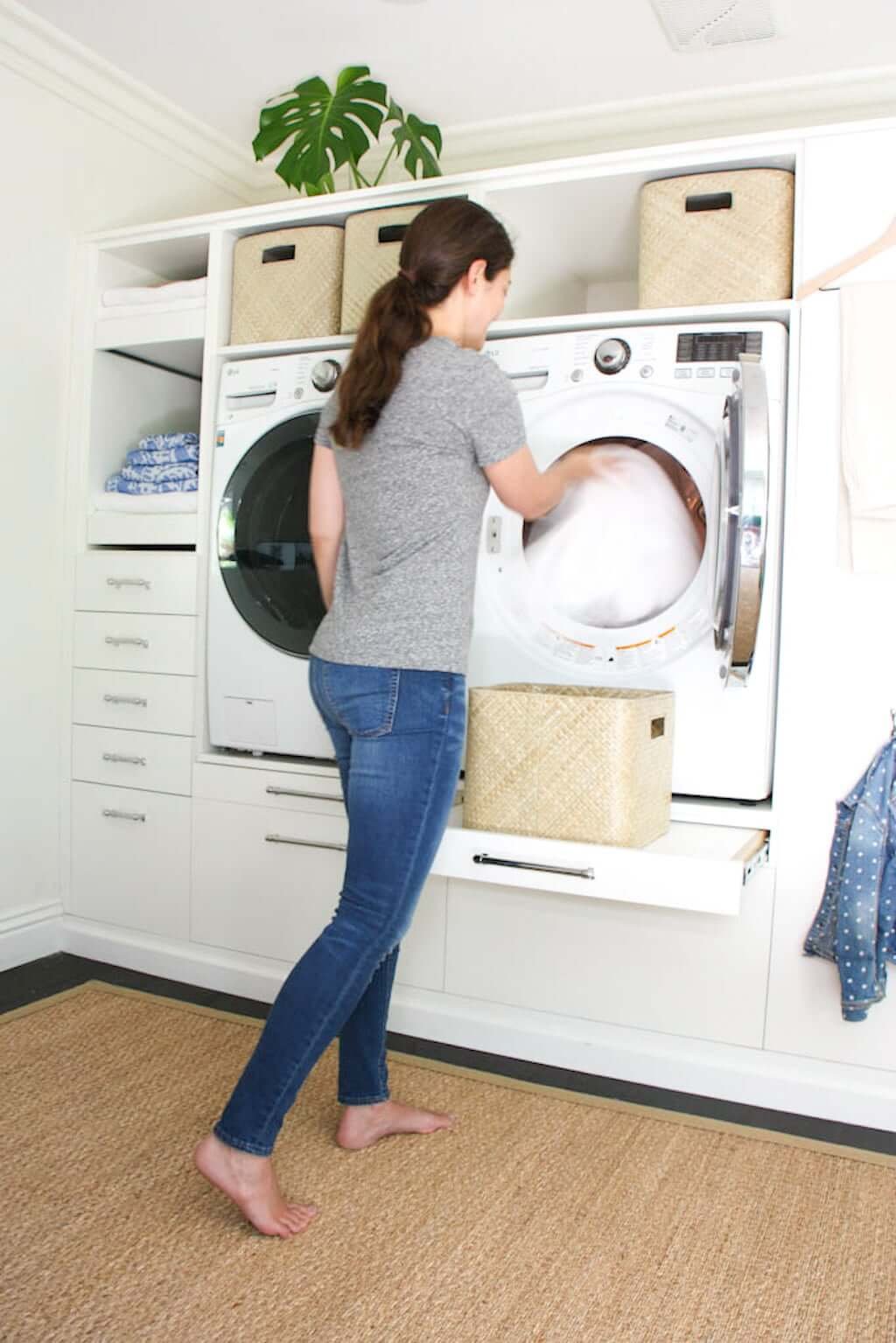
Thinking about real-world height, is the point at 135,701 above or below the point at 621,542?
below

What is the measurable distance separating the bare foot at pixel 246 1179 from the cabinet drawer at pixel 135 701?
3.93 feet

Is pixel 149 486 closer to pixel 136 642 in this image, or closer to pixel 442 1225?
pixel 136 642

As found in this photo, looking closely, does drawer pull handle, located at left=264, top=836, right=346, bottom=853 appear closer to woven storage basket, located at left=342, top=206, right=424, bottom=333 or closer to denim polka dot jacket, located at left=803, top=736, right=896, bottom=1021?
denim polka dot jacket, located at left=803, top=736, right=896, bottom=1021

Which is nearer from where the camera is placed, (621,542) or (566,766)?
(566,766)

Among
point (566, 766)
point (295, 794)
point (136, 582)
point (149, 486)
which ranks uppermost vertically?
point (149, 486)

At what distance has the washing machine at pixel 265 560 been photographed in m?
2.41

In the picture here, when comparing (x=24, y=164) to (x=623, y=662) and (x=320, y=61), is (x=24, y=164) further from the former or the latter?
(x=623, y=662)

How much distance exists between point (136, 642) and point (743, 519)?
59.8 inches

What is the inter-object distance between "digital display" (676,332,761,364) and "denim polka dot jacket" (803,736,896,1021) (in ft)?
2.46

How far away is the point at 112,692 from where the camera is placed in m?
2.70

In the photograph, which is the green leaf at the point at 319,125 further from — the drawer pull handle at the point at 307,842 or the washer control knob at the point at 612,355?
the drawer pull handle at the point at 307,842

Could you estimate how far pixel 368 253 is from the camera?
7.73ft

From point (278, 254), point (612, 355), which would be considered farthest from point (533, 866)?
point (278, 254)

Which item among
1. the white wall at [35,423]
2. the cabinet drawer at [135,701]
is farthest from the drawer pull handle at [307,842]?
the white wall at [35,423]
